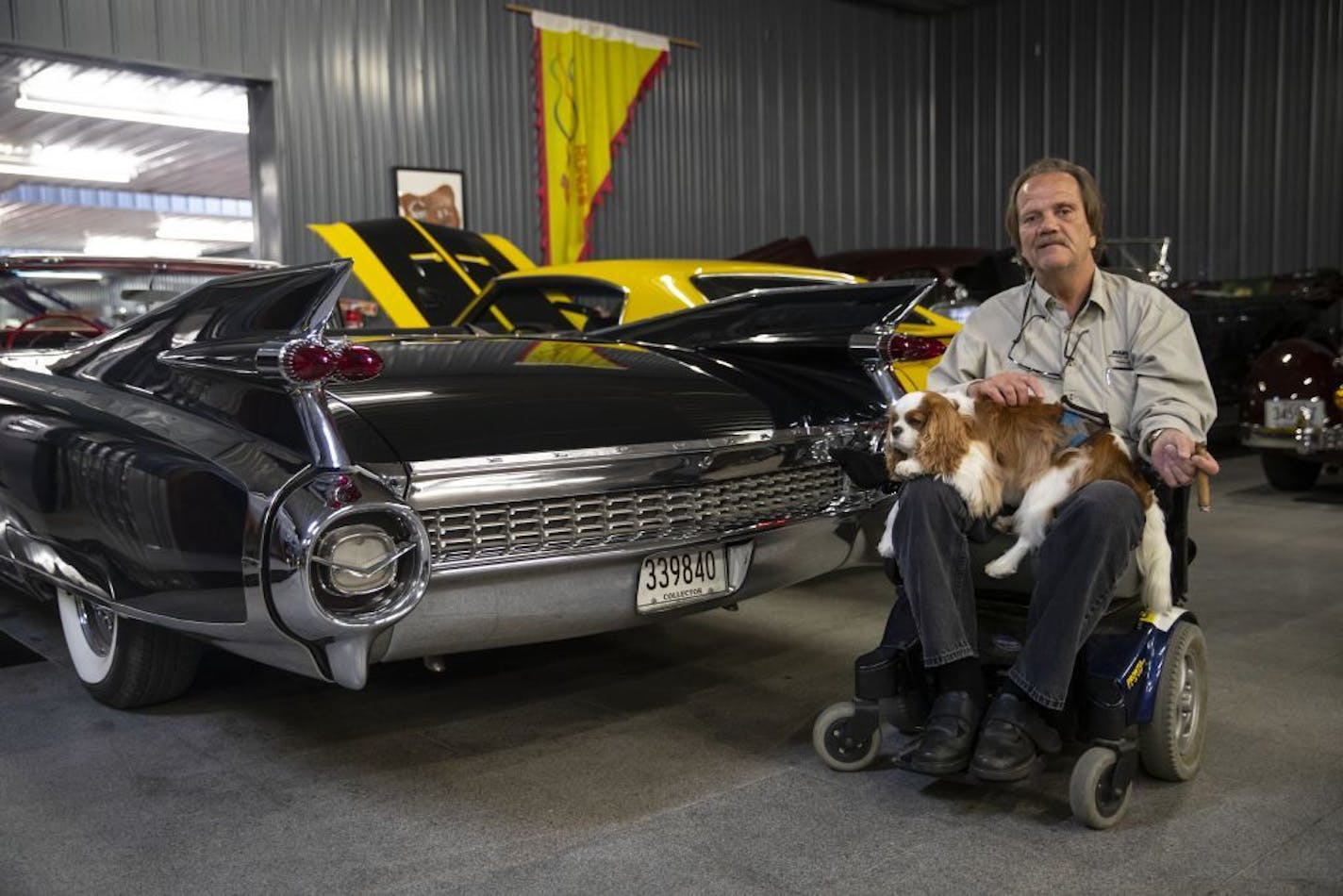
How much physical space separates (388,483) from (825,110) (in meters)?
12.2

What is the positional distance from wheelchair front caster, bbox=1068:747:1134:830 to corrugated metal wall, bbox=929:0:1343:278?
11.6 m

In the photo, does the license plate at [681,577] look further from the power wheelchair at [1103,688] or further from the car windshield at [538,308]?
the car windshield at [538,308]

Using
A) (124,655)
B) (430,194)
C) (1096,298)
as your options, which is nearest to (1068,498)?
(1096,298)

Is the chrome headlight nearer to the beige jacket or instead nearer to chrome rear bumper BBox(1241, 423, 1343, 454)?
the beige jacket

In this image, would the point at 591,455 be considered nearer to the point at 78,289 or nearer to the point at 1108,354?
the point at 1108,354

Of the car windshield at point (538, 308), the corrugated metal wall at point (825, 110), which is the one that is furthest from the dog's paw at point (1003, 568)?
the corrugated metal wall at point (825, 110)

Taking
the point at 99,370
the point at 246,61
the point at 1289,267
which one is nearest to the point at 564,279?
the point at 99,370

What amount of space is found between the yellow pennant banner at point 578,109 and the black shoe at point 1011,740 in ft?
29.5

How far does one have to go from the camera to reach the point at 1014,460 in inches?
89.7

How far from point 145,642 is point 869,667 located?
1749 millimetres

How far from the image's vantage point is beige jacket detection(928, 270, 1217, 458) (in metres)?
2.32

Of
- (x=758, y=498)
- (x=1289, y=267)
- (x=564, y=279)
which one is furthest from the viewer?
(x=1289, y=267)

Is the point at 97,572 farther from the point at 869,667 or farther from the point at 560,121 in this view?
the point at 560,121

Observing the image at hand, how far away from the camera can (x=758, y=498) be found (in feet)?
9.29
